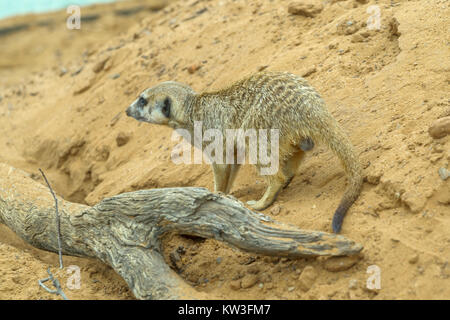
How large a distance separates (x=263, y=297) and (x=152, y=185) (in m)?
1.68

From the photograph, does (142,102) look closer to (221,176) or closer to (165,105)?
(165,105)

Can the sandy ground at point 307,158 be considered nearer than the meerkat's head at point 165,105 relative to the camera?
Yes

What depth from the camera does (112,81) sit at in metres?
5.31

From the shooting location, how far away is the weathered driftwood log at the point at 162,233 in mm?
2369

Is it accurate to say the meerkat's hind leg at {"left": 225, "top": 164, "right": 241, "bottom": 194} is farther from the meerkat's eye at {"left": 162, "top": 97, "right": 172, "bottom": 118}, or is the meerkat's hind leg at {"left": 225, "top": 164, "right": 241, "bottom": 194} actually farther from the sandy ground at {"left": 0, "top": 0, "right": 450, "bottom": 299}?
the meerkat's eye at {"left": 162, "top": 97, "right": 172, "bottom": 118}

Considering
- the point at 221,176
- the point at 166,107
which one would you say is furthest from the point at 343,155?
the point at 166,107

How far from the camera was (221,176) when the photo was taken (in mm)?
3346

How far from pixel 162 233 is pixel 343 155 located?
38.2 inches

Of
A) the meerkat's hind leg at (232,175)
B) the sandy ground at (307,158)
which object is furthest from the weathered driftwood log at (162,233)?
the meerkat's hind leg at (232,175)

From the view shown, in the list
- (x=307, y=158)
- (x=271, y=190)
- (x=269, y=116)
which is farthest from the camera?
(x=307, y=158)

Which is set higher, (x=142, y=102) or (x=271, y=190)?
(x=142, y=102)

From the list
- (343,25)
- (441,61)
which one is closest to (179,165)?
(343,25)

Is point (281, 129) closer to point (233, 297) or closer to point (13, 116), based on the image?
point (233, 297)

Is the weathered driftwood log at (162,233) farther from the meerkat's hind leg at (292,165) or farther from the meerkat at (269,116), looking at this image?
the meerkat's hind leg at (292,165)
